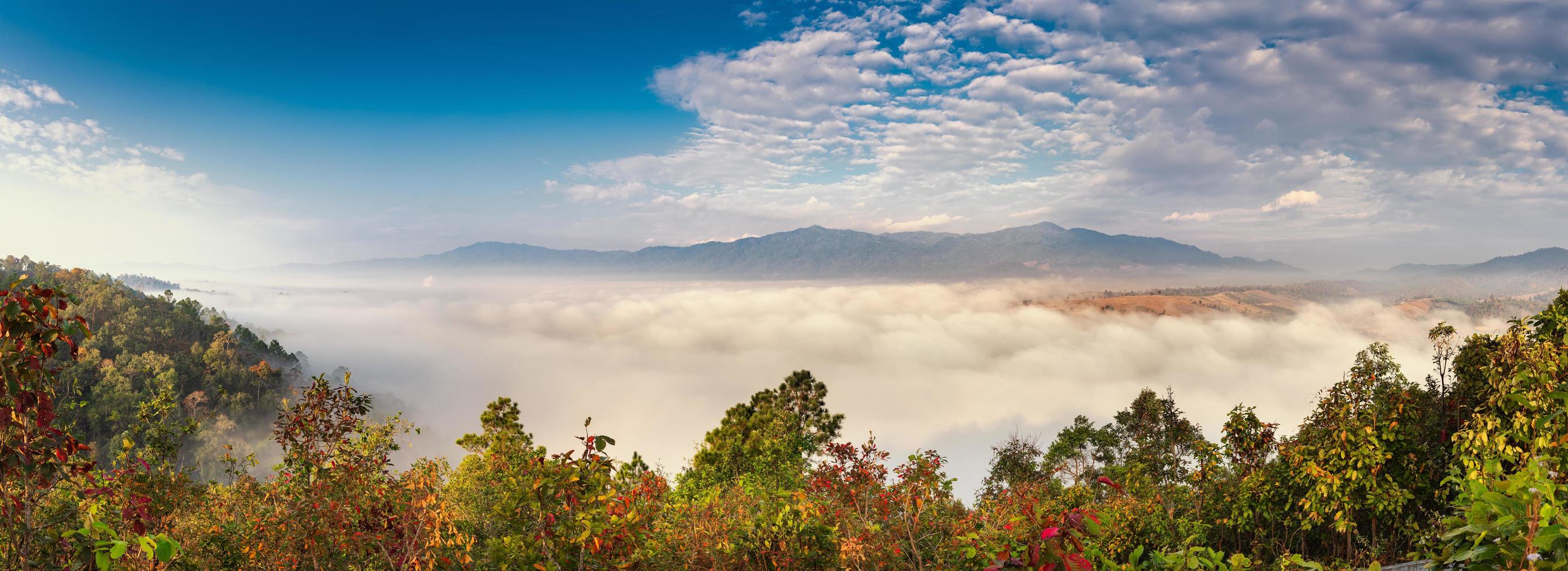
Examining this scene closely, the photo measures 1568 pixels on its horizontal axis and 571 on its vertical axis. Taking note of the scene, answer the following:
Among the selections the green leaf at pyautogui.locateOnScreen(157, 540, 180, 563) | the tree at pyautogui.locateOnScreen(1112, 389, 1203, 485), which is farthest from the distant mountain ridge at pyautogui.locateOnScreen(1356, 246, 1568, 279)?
the green leaf at pyautogui.locateOnScreen(157, 540, 180, 563)

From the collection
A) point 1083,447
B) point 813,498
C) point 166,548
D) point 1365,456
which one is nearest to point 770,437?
point 1083,447

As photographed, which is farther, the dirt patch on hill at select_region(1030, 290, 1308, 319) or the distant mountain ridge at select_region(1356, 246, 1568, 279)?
the dirt patch on hill at select_region(1030, 290, 1308, 319)

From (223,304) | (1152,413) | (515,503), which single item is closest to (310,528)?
(515,503)

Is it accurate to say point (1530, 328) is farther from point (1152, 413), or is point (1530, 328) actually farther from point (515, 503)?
point (1152, 413)

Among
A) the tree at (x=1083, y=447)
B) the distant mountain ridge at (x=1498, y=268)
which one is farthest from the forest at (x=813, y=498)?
the distant mountain ridge at (x=1498, y=268)

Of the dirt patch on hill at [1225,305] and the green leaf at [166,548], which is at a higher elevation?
the green leaf at [166,548]

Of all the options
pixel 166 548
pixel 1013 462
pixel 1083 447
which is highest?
pixel 166 548

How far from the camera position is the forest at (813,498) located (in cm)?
236

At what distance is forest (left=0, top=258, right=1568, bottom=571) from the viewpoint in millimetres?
2361

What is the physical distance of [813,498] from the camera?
283 inches

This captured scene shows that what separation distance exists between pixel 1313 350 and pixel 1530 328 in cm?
17736

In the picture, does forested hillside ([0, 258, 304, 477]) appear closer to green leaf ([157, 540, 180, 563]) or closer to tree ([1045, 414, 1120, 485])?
tree ([1045, 414, 1120, 485])

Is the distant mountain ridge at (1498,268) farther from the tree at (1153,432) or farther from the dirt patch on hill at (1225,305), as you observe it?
the tree at (1153,432)

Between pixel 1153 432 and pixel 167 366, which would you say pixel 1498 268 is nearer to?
pixel 1153 432
